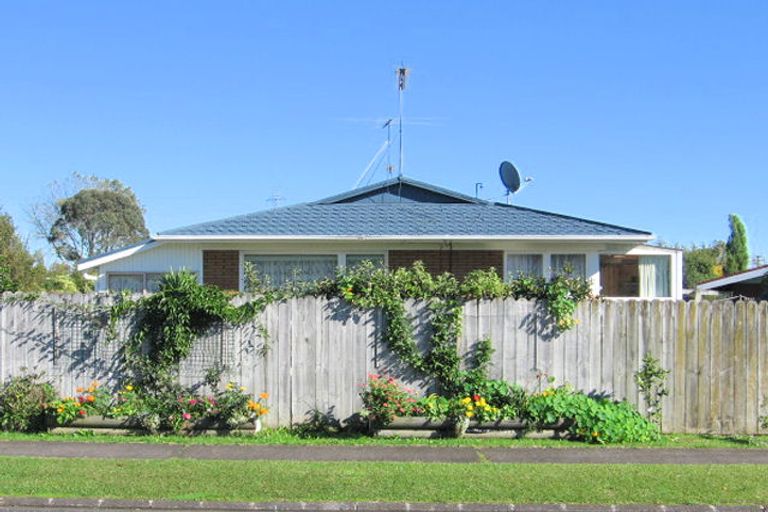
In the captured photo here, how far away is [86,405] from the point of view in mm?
10391

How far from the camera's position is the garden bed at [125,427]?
10.3 m

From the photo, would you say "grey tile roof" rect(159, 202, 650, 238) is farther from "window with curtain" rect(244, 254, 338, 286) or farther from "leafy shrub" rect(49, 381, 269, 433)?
"leafy shrub" rect(49, 381, 269, 433)

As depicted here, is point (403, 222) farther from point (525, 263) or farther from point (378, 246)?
point (525, 263)

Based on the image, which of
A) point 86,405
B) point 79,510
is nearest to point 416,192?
point 86,405

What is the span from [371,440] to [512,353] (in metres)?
2.24

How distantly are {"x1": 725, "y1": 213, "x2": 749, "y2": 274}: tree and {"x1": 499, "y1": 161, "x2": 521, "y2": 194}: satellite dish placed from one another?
27788 mm

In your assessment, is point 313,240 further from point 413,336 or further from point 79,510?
point 79,510

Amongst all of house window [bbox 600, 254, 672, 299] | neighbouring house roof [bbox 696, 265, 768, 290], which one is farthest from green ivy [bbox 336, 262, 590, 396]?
neighbouring house roof [bbox 696, 265, 768, 290]

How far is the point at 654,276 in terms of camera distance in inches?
711

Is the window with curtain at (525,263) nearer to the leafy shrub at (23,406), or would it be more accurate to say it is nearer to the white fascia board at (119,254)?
the white fascia board at (119,254)

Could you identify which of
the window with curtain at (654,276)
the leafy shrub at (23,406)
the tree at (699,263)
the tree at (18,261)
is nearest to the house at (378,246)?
the window with curtain at (654,276)

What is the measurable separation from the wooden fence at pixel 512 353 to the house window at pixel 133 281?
6058 millimetres

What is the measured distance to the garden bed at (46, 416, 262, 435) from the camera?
33.8ft

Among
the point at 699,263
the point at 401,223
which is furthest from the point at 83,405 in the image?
the point at 699,263
